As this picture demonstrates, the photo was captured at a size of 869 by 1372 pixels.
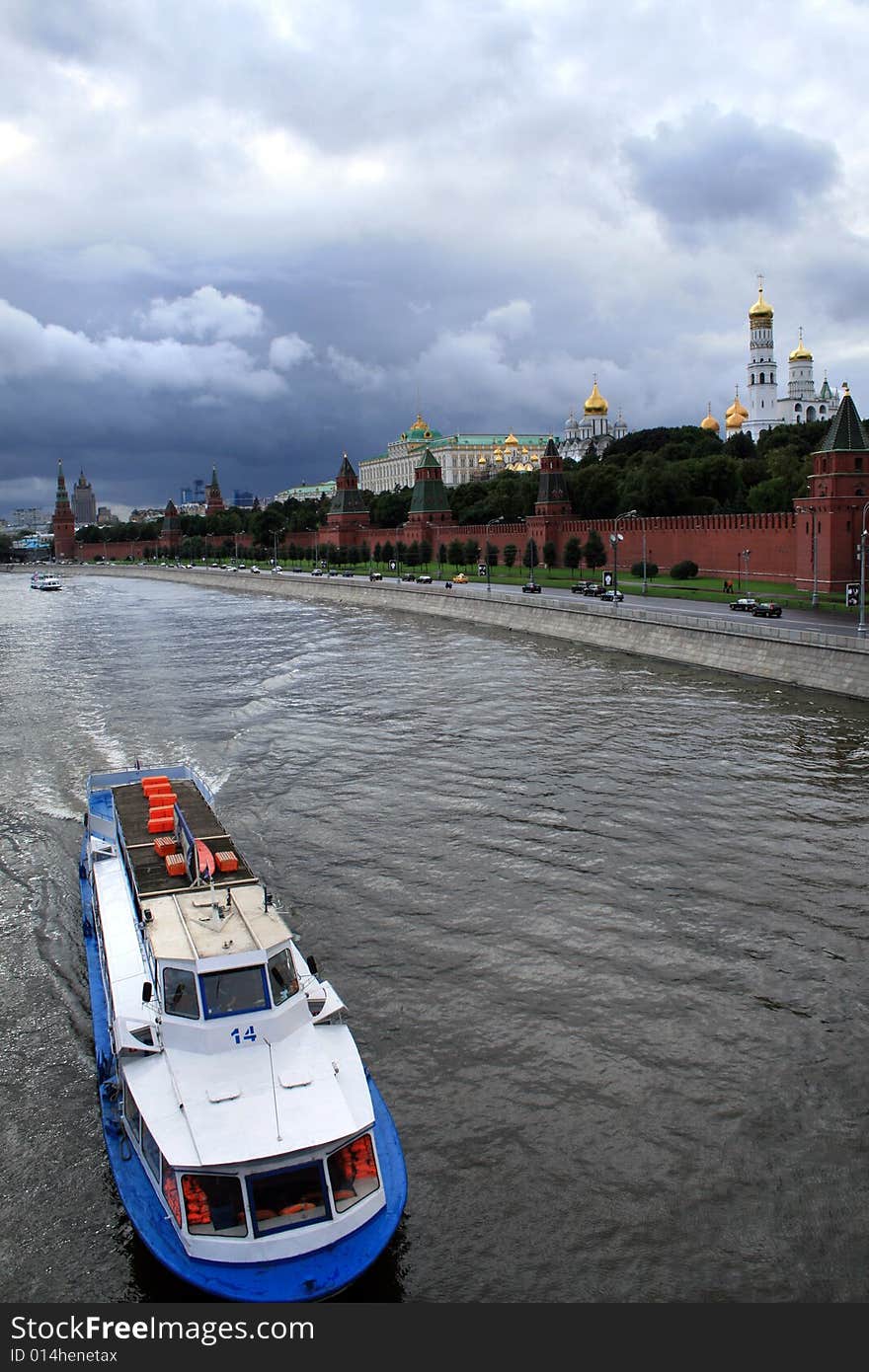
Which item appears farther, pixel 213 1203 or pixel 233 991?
pixel 233 991

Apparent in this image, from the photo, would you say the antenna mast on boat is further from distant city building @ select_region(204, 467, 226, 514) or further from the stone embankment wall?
distant city building @ select_region(204, 467, 226, 514)

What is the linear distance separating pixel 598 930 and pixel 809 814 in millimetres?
7052

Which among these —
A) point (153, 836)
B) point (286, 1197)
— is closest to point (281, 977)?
point (286, 1197)

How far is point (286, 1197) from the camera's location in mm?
8922

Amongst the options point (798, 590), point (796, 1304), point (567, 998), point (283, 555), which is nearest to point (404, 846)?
point (567, 998)

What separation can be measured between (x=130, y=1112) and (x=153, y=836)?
628 centimetres

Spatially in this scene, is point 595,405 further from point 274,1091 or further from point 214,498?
point 274,1091

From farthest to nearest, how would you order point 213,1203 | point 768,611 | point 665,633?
point 768,611, point 665,633, point 213,1203

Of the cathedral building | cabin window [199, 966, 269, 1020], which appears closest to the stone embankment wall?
cabin window [199, 966, 269, 1020]

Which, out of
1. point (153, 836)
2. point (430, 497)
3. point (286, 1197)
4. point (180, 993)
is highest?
point (430, 497)

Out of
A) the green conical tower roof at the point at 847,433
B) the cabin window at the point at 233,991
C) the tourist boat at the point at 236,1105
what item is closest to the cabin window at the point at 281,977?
the tourist boat at the point at 236,1105

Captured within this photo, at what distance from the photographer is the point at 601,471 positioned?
91.6 metres

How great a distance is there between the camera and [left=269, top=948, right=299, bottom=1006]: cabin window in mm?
10594

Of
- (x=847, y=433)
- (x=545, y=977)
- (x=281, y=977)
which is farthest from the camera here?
(x=847, y=433)
